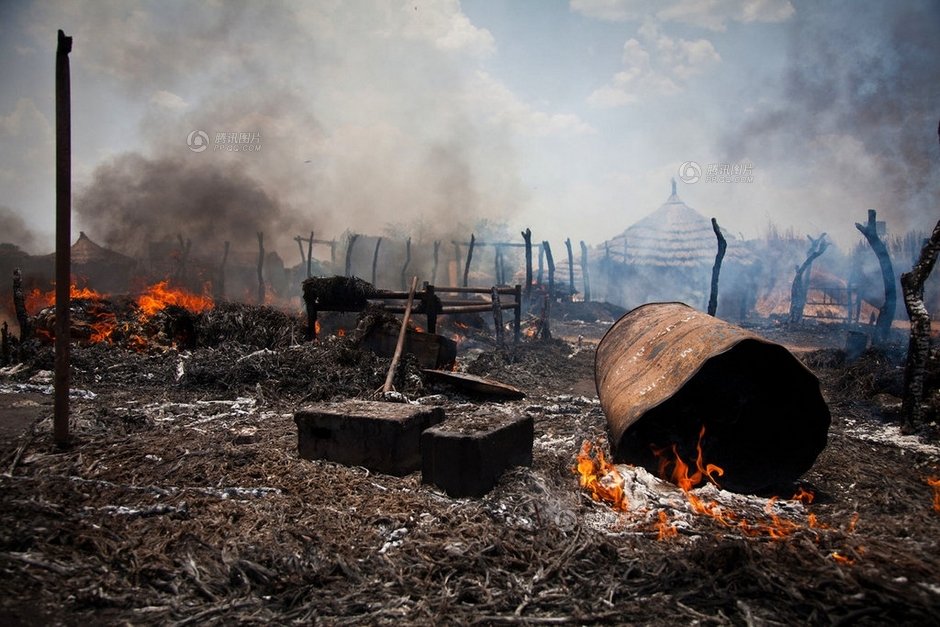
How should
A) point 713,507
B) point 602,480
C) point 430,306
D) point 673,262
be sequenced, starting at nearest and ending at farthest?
point 713,507, point 602,480, point 430,306, point 673,262

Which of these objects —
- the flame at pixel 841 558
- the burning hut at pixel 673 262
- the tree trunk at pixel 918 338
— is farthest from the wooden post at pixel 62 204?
the burning hut at pixel 673 262

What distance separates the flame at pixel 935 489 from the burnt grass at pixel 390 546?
8 cm

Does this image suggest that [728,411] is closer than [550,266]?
Yes

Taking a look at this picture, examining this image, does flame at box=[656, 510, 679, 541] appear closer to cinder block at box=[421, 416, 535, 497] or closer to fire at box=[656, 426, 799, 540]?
fire at box=[656, 426, 799, 540]

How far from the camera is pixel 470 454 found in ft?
13.0

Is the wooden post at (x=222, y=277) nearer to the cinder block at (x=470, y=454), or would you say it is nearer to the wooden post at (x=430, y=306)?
the wooden post at (x=430, y=306)

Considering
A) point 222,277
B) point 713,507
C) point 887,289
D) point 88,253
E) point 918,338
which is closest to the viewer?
point 713,507

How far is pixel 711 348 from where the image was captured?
14.1 feet

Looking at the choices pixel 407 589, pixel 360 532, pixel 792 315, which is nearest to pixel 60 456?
pixel 360 532

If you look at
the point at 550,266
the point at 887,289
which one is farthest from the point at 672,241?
the point at 887,289

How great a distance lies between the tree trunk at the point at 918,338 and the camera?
6648mm

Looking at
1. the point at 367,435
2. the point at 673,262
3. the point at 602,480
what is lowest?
the point at 602,480

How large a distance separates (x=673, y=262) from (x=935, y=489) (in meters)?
29.6

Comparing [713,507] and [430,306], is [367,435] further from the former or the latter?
[430,306]
